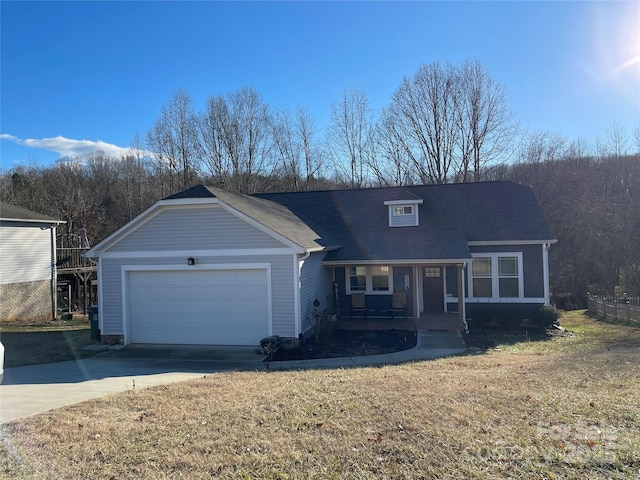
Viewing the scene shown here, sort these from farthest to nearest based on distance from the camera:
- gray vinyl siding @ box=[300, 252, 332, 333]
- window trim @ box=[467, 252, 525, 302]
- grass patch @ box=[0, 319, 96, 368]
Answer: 1. window trim @ box=[467, 252, 525, 302]
2. gray vinyl siding @ box=[300, 252, 332, 333]
3. grass patch @ box=[0, 319, 96, 368]

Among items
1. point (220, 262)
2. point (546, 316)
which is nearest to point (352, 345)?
point (220, 262)

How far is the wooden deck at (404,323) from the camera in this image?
50.9 ft

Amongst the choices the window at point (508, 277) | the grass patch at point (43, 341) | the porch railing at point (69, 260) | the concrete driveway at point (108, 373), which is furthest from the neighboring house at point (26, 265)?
the window at point (508, 277)

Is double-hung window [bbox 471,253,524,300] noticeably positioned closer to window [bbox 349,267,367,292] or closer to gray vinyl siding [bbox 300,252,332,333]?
window [bbox 349,267,367,292]

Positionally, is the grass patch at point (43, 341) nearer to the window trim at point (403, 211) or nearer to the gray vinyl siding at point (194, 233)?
the gray vinyl siding at point (194, 233)

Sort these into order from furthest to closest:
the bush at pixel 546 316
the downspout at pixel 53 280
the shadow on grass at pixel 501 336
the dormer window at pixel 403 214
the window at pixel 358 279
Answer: the downspout at pixel 53 280 → the dormer window at pixel 403 214 → the window at pixel 358 279 → the bush at pixel 546 316 → the shadow on grass at pixel 501 336

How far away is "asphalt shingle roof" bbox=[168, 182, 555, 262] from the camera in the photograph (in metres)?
15.7

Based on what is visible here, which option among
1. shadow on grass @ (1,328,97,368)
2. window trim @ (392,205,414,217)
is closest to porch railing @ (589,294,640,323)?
window trim @ (392,205,414,217)

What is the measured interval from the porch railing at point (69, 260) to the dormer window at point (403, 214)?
15.7 meters

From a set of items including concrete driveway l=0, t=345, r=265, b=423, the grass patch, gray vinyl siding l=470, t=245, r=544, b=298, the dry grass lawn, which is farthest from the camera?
gray vinyl siding l=470, t=245, r=544, b=298

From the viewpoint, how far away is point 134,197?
40.6 m

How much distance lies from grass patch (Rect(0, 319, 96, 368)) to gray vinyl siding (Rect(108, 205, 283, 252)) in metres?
3.17

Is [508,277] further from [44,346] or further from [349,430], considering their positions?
[44,346]

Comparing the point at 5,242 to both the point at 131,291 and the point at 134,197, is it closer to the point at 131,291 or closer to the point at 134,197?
the point at 131,291
